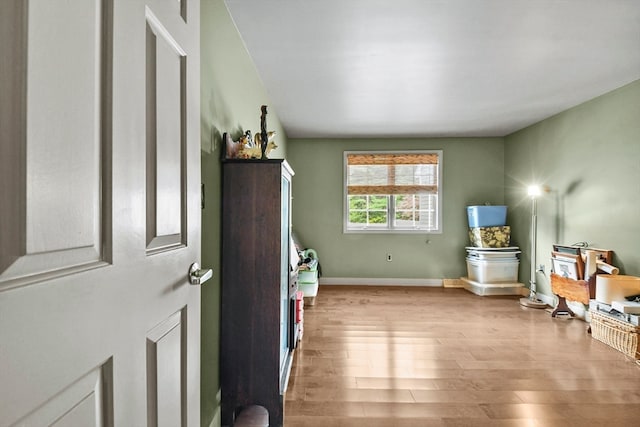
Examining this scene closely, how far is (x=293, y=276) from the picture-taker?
2.90m

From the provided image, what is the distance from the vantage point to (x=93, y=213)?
2.18ft

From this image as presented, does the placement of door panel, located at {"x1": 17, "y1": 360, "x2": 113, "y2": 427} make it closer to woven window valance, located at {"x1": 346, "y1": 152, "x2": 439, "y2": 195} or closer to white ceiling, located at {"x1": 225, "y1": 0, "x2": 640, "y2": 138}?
white ceiling, located at {"x1": 225, "y1": 0, "x2": 640, "y2": 138}

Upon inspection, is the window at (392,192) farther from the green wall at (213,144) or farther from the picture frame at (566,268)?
the green wall at (213,144)

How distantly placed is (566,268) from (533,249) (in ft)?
3.12

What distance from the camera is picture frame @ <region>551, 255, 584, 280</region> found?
13.7 ft

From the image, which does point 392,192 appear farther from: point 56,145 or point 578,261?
point 56,145

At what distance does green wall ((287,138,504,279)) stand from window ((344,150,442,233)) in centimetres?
12

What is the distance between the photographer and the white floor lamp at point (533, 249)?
16.2 feet

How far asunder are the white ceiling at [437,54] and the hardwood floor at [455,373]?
99.7 inches

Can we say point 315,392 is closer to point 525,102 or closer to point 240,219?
point 240,219

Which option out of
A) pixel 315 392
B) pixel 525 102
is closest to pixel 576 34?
pixel 525 102

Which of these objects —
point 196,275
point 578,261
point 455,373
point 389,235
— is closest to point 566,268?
point 578,261

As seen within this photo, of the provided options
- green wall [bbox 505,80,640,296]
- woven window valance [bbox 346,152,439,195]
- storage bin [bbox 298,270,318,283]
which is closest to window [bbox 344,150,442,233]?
woven window valance [bbox 346,152,439,195]

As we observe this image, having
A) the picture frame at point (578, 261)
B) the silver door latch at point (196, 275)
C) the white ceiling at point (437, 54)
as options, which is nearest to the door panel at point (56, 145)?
the silver door latch at point (196, 275)
